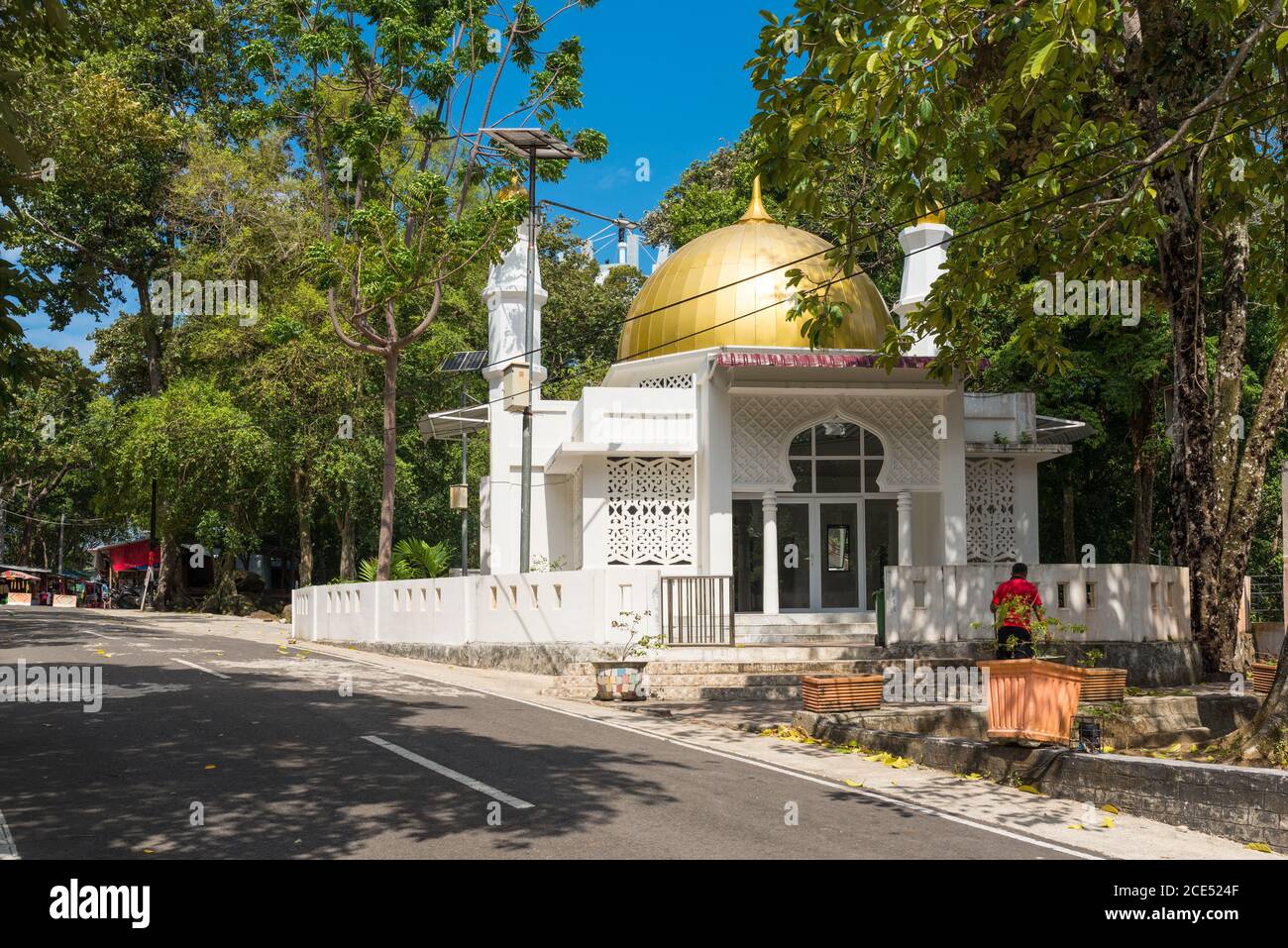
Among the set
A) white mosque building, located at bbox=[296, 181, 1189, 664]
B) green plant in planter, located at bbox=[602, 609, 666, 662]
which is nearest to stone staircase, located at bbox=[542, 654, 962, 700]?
green plant in planter, located at bbox=[602, 609, 666, 662]

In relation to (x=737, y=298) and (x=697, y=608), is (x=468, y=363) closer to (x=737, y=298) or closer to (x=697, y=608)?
(x=737, y=298)

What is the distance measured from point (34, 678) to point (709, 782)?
31.3 ft

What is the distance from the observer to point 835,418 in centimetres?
2098

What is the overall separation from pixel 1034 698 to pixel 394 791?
509 cm

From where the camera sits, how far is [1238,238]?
59.0 feet

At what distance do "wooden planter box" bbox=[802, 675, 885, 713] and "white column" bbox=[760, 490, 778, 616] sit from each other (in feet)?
25.9

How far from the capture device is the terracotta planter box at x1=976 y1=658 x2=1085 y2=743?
9.17m

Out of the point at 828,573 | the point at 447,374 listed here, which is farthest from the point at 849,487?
the point at 447,374

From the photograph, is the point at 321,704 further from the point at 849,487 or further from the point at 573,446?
the point at 849,487

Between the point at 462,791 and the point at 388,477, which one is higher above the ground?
the point at 388,477

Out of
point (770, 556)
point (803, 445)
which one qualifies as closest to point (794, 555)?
point (770, 556)

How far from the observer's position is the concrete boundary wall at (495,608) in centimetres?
1734

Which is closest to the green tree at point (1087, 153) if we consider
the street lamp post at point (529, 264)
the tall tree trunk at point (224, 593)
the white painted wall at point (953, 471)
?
the white painted wall at point (953, 471)

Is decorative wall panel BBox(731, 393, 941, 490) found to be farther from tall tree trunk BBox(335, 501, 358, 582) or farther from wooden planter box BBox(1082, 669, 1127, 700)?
tall tree trunk BBox(335, 501, 358, 582)
